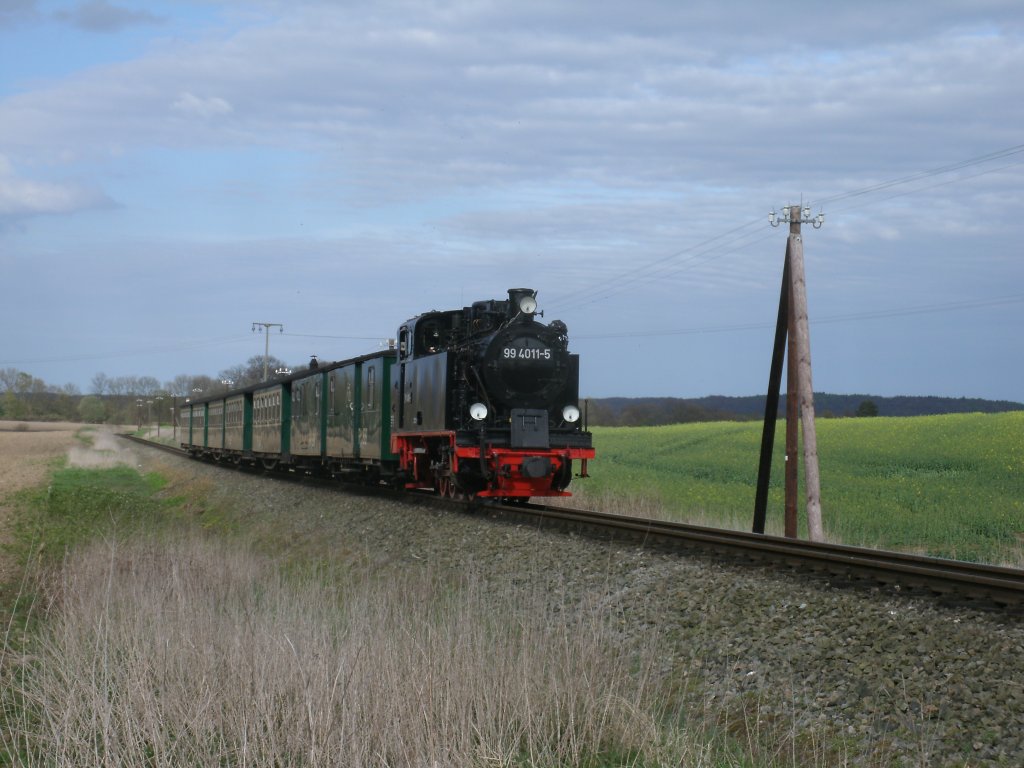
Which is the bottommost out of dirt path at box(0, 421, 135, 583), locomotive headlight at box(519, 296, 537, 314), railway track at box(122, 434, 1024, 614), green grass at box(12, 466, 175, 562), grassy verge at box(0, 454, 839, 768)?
dirt path at box(0, 421, 135, 583)

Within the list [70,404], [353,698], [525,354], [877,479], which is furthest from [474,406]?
[70,404]

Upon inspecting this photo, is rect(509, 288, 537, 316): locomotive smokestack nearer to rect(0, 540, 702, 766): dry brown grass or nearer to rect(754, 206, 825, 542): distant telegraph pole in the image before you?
rect(754, 206, 825, 542): distant telegraph pole

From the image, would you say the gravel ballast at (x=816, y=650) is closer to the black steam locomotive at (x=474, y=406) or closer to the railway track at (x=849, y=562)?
the railway track at (x=849, y=562)

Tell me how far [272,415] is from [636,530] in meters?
23.4

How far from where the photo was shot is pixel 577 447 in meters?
18.1

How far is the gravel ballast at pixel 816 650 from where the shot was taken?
6.05 metres

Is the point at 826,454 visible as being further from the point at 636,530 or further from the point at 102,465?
the point at 102,465

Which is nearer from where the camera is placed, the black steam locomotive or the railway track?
the railway track

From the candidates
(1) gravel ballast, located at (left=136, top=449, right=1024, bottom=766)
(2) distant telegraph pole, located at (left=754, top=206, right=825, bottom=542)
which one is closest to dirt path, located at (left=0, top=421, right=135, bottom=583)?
(1) gravel ballast, located at (left=136, top=449, right=1024, bottom=766)

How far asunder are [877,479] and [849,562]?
20.7m

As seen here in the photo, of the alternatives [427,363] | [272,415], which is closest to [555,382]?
[427,363]

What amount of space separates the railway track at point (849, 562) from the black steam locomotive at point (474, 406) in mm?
1935

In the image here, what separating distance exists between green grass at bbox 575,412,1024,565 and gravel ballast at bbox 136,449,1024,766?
6.54m

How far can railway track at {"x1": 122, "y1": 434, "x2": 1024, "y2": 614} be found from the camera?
8.10 metres
